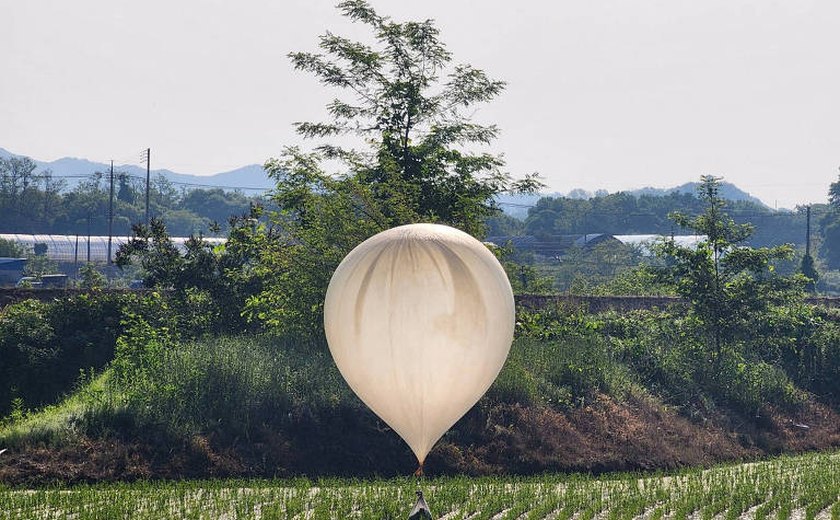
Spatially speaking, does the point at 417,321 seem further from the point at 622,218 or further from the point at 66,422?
the point at 622,218

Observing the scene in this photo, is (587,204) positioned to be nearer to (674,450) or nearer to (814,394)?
(814,394)

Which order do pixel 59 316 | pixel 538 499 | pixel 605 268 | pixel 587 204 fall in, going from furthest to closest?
pixel 587 204
pixel 605 268
pixel 59 316
pixel 538 499

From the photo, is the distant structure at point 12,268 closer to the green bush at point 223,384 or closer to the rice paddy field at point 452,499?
the green bush at point 223,384

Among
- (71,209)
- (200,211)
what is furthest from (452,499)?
(200,211)

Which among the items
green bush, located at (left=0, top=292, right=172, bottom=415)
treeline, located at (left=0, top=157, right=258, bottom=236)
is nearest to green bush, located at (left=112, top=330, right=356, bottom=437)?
green bush, located at (left=0, top=292, right=172, bottom=415)

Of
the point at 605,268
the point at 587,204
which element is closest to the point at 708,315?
the point at 605,268

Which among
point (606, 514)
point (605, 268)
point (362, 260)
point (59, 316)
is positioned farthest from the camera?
point (605, 268)

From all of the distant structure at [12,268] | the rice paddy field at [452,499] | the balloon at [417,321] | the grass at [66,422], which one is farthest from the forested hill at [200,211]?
the balloon at [417,321]
